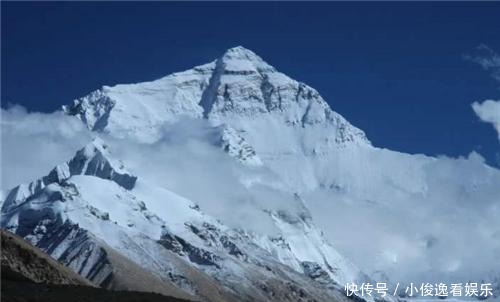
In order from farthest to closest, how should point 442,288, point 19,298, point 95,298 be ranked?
point 442,288 < point 95,298 < point 19,298

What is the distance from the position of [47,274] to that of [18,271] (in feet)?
25.2

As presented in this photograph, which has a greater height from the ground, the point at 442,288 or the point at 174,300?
the point at 442,288

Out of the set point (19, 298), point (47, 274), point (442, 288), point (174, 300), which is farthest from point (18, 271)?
point (442, 288)

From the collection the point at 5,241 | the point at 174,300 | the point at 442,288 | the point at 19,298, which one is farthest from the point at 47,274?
the point at 442,288

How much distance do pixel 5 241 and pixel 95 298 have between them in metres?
36.7

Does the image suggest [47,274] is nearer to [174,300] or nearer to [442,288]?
[174,300]

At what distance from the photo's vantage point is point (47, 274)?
4513 inches

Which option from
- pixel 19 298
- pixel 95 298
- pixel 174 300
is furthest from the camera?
pixel 174 300

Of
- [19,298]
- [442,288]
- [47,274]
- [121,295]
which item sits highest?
[442,288]

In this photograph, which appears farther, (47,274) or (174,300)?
(47,274)

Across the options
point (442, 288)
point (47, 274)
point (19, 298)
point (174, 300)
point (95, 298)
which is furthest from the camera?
point (442, 288)

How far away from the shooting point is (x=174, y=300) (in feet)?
299

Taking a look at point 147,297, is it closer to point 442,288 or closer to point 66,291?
point 66,291

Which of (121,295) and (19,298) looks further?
(121,295)
